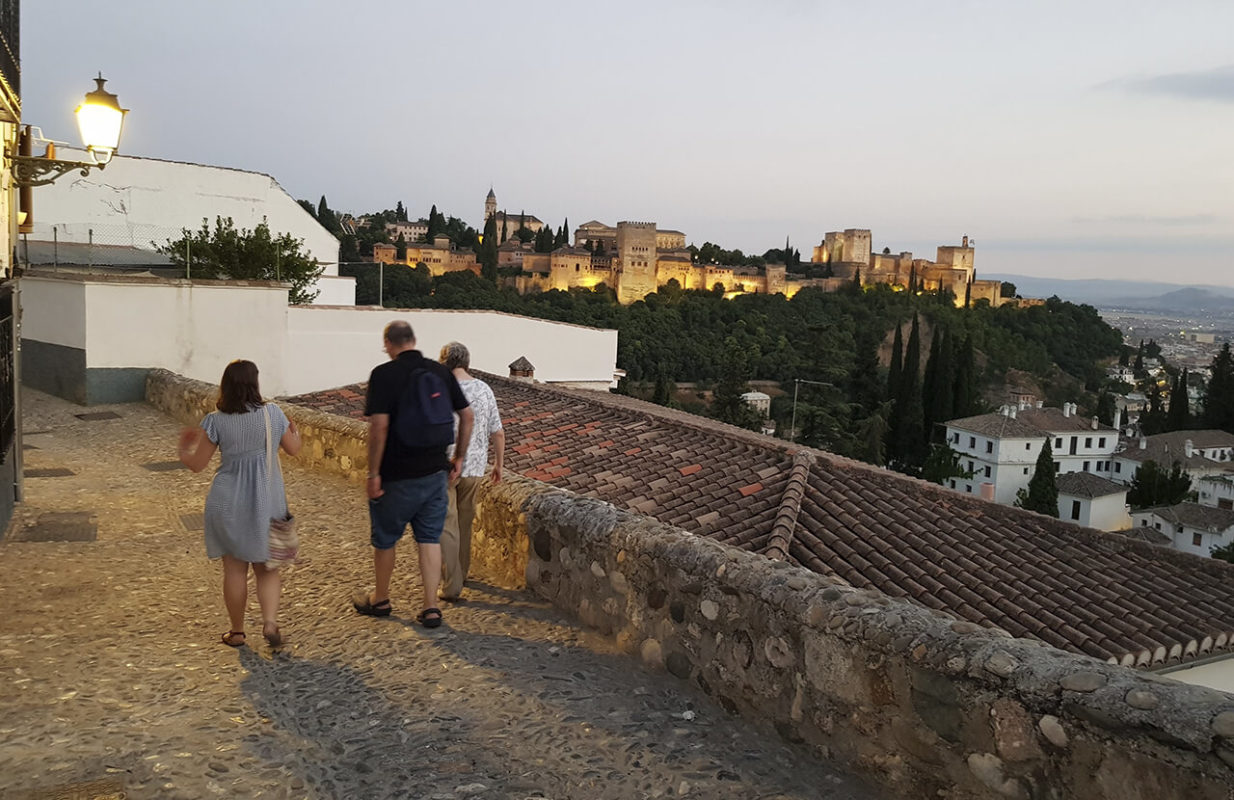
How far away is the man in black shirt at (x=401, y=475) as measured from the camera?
4504 mm

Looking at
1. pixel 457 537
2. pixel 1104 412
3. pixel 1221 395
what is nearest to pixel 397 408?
pixel 457 537

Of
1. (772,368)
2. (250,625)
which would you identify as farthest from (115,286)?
(772,368)

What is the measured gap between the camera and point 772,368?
284 feet

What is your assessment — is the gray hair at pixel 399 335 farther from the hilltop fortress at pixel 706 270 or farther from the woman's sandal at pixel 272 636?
the hilltop fortress at pixel 706 270

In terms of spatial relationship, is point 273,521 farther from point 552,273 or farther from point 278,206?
point 552,273

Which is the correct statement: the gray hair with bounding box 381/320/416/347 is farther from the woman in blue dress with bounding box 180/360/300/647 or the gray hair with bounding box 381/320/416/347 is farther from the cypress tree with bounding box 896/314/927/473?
the cypress tree with bounding box 896/314/927/473

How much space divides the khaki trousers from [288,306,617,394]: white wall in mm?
9809

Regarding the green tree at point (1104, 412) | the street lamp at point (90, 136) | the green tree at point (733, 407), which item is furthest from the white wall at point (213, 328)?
the green tree at point (1104, 412)

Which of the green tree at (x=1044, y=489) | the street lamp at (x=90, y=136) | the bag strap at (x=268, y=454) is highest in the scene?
the street lamp at (x=90, y=136)

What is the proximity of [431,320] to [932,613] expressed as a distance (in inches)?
652

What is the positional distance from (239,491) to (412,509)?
823 millimetres

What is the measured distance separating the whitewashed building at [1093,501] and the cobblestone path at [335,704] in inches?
2232

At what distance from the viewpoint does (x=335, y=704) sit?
3840 mm

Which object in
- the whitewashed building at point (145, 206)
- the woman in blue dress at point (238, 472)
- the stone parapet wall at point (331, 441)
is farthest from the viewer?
the whitewashed building at point (145, 206)
